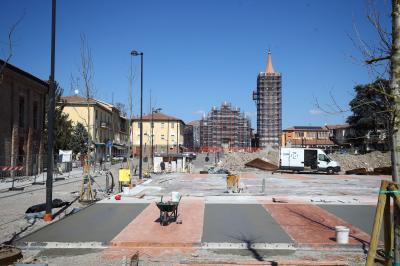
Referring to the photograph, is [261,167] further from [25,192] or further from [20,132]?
[25,192]

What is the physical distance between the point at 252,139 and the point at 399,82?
13398cm

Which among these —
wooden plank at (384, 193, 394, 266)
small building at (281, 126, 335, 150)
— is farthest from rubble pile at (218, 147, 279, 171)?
small building at (281, 126, 335, 150)

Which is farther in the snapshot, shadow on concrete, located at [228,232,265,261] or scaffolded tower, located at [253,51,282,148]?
scaffolded tower, located at [253,51,282,148]

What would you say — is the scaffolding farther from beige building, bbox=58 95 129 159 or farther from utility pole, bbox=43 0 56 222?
utility pole, bbox=43 0 56 222

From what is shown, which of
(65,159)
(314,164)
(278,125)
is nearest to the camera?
(65,159)

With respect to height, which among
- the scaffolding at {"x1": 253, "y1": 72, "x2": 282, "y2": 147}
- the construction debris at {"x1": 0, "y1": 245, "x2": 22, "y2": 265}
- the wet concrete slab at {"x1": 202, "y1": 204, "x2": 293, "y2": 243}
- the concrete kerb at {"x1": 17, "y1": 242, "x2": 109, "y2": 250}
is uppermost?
the scaffolding at {"x1": 253, "y1": 72, "x2": 282, "y2": 147}

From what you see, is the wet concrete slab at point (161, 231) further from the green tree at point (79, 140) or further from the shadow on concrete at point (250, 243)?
the green tree at point (79, 140)

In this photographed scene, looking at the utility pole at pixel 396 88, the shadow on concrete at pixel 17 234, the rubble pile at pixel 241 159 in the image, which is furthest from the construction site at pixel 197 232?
the rubble pile at pixel 241 159

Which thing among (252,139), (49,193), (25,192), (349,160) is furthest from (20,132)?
(252,139)

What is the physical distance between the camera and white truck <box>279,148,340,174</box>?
142ft

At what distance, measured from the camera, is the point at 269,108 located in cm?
12419

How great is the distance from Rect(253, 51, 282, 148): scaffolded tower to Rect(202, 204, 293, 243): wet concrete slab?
10708cm

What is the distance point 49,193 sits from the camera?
505 inches

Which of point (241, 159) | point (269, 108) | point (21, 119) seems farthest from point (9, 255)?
point (269, 108)
